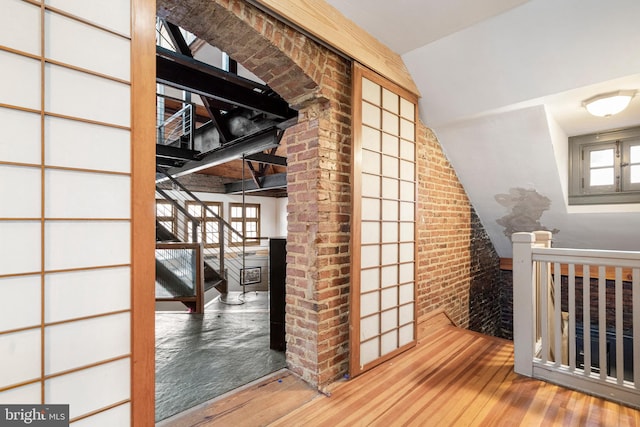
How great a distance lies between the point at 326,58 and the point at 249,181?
6.22m

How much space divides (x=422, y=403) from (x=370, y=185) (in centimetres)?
164

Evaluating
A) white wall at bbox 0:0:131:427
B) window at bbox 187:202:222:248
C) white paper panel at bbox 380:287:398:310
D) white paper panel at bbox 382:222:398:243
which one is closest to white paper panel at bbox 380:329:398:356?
white paper panel at bbox 380:287:398:310

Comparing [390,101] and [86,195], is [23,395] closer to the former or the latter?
[86,195]

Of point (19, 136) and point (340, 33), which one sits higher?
point (340, 33)

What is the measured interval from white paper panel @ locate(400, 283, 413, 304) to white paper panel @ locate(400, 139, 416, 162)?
4.10 feet

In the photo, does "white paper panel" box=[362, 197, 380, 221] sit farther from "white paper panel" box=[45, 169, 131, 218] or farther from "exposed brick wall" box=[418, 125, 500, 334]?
"white paper panel" box=[45, 169, 131, 218]

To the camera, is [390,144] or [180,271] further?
[180,271]

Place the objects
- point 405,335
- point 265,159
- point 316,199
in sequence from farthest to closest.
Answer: point 265,159 < point 405,335 < point 316,199

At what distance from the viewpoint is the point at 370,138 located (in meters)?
2.52

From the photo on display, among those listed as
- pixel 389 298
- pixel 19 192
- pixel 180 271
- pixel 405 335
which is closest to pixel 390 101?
pixel 389 298

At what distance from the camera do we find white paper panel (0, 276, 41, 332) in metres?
1.04

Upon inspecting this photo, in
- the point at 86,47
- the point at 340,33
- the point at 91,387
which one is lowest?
the point at 91,387

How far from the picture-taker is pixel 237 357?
271cm

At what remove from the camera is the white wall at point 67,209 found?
1.06 meters
